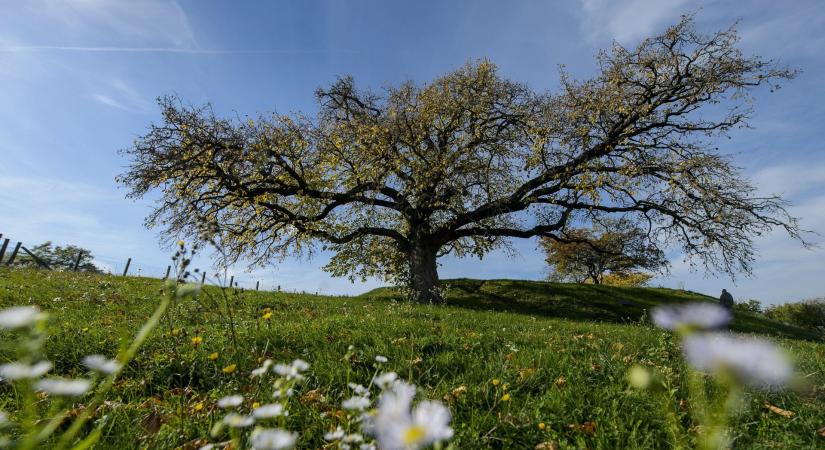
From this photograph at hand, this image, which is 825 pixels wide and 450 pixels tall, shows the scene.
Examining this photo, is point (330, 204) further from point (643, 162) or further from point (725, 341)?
point (725, 341)

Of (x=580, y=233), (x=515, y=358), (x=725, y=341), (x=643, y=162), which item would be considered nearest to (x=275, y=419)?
(x=515, y=358)

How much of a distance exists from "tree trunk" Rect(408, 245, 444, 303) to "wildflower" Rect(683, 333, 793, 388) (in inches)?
725

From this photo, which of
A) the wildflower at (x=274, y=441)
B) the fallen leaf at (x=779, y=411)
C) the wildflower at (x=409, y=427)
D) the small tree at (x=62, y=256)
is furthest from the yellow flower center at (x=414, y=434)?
the small tree at (x=62, y=256)

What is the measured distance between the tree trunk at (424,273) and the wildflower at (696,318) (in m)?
18.3

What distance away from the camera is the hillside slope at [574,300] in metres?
19.8

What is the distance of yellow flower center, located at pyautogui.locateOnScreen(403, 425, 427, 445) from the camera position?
1161 millimetres

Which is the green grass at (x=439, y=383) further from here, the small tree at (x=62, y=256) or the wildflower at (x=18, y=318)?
the small tree at (x=62, y=256)

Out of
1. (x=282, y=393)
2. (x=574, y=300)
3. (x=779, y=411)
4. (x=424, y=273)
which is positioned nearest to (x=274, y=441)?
(x=282, y=393)

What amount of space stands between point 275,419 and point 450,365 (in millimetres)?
2145

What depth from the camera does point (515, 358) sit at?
201 inches

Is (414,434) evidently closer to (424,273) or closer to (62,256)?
(424,273)

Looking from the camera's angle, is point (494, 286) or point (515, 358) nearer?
point (515, 358)

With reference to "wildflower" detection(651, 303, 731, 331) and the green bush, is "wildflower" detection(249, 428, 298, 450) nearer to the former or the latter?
"wildflower" detection(651, 303, 731, 331)

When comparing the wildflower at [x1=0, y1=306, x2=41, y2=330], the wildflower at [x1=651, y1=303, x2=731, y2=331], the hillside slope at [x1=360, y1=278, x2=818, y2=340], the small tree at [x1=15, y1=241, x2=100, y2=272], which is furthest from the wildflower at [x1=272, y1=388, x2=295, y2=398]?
the small tree at [x1=15, y1=241, x2=100, y2=272]
